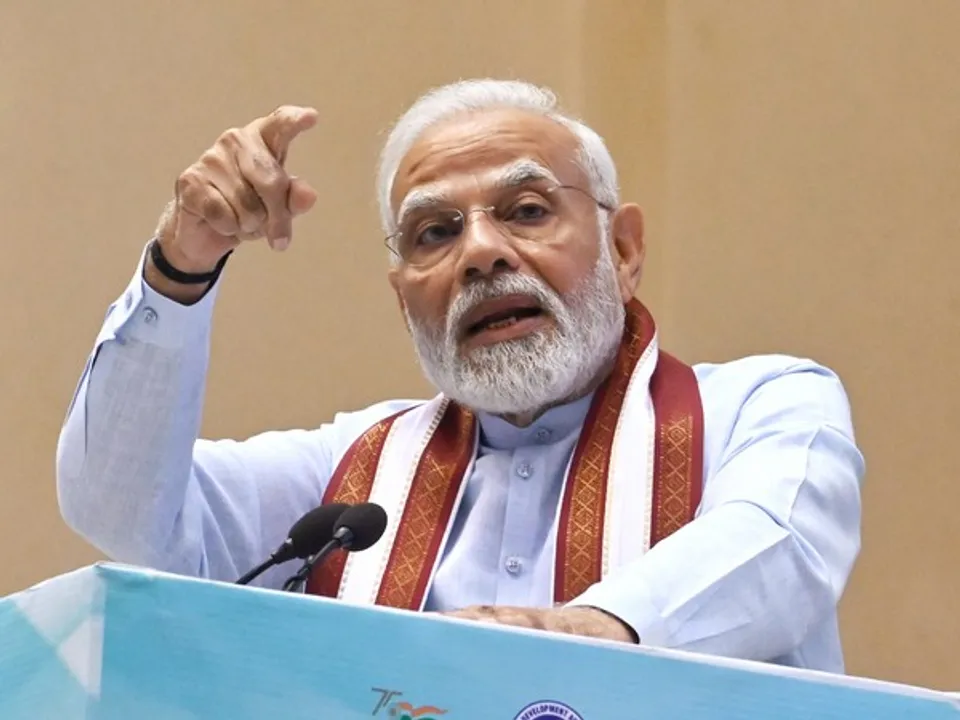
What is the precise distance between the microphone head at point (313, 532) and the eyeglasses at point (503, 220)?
2.30ft

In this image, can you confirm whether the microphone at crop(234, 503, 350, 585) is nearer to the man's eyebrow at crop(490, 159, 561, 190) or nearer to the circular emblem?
the circular emblem

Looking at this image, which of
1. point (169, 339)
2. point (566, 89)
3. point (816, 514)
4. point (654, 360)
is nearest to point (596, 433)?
point (654, 360)

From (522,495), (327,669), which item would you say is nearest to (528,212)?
(522,495)

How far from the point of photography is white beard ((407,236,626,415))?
1.73 metres

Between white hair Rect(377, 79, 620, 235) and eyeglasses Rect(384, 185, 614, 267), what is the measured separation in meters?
0.07

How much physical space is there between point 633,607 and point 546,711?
522 mm

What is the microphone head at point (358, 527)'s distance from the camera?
1190mm

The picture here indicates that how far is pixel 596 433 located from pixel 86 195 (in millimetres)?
1906

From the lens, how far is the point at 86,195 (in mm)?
3098

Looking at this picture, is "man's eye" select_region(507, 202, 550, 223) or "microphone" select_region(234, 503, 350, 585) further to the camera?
"man's eye" select_region(507, 202, 550, 223)

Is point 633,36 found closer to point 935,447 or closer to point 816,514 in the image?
point 935,447

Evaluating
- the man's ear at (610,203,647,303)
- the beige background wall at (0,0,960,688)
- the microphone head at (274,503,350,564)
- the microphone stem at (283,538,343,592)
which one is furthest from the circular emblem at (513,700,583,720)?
the beige background wall at (0,0,960,688)

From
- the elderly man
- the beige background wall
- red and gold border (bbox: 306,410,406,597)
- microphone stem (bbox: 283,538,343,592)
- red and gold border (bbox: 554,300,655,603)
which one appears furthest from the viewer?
the beige background wall

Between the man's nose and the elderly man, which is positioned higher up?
the man's nose
